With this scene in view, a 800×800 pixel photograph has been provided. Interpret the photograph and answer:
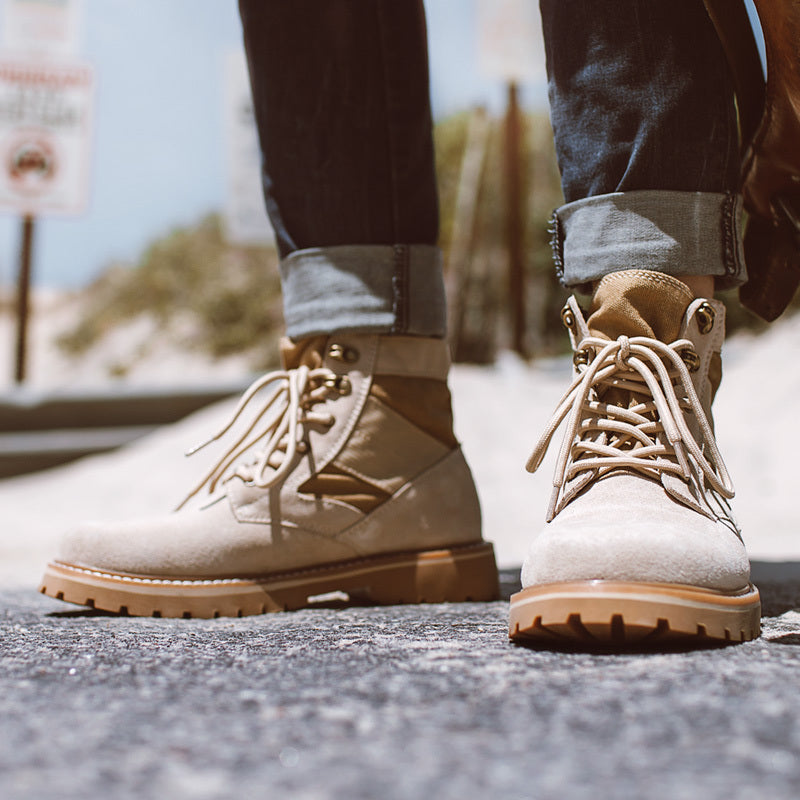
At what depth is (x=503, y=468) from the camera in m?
2.96

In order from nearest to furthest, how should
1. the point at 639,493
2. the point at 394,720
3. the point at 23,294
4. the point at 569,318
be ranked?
the point at 394,720 → the point at 639,493 → the point at 569,318 → the point at 23,294

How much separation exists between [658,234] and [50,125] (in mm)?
4424

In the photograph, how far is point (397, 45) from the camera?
101cm

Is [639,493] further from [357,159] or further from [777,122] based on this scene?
[357,159]

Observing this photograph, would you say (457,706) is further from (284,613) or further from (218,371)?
(218,371)

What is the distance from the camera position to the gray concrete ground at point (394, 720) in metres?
0.37

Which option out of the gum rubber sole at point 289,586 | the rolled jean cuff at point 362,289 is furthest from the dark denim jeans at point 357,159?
the gum rubber sole at point 289,586

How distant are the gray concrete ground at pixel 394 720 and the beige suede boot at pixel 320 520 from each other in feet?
0.74

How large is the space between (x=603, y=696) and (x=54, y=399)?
3.78 m

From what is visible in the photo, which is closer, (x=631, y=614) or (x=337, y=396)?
(x=631, y=614)

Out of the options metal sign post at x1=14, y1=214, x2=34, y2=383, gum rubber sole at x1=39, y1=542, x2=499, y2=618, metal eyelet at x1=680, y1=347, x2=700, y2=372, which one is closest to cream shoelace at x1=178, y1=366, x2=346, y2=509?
gum rubber sole at x1=39, y1=542, x2=499, y2=618

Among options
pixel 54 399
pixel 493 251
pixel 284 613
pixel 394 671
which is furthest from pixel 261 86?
pixel 493 251

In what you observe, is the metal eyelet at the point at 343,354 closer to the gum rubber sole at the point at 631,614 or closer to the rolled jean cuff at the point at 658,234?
the rolled jean cuff at the point at 658,234

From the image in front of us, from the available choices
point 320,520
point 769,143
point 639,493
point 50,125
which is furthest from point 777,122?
point 50,125
